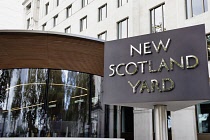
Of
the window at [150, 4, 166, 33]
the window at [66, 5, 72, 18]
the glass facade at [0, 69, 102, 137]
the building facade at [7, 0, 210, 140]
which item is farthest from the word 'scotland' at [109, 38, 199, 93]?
the window at [66, 5, 72, 18]

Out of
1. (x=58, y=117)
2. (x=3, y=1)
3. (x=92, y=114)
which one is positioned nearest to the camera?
(x=58, y=117)

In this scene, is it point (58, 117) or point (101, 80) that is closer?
point (58, 117)

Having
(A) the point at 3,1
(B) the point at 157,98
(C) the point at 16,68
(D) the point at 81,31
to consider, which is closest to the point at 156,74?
(B) the point at 157,98

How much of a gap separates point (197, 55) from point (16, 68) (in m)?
10.6

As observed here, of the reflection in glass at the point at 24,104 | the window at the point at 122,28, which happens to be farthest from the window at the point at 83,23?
the reflection in glass at the point at 24,104

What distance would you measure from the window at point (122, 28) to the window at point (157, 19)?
2.65 m

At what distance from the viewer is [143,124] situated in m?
21.2

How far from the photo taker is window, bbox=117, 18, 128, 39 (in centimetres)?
2531

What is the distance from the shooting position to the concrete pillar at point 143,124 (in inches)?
820

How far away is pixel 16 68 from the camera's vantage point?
16094mm

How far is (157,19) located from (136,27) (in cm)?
196

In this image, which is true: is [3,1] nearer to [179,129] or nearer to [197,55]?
[179,129]

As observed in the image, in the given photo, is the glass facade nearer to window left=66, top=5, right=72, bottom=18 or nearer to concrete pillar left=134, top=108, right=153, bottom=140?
concrete pillar left=134, top=108, right=153, bottom=140

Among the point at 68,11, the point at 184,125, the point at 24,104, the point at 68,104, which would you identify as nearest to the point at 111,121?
the point at 68,104
